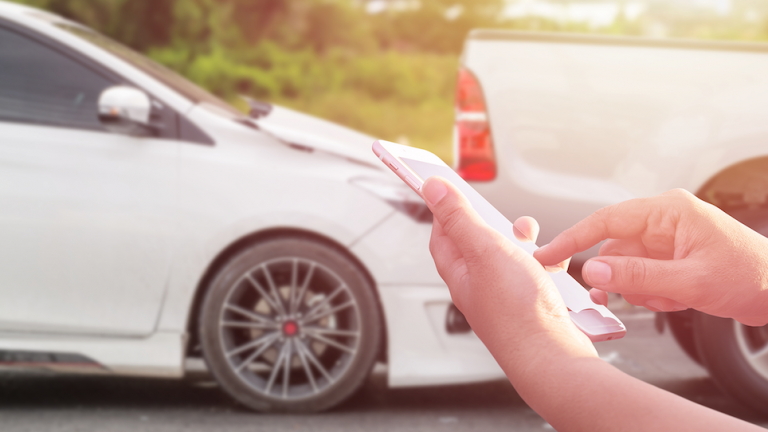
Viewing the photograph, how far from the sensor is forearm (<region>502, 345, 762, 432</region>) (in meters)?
0.86

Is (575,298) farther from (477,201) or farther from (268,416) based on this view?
(268,416)

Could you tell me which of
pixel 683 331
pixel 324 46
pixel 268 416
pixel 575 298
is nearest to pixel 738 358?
pixel 683 331

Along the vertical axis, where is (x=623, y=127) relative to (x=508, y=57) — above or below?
below

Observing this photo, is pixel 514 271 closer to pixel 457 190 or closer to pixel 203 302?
pixel 457 190

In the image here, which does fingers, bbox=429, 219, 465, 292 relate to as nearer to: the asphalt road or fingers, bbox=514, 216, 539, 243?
fingers, bbox=514, 216, 539, 243

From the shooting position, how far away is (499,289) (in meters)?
1.06

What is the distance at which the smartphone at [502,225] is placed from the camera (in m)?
1.08

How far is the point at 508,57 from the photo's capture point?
3.79 metres

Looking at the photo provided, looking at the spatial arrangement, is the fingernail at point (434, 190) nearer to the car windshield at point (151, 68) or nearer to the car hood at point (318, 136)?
the car hood at point (318, 136)

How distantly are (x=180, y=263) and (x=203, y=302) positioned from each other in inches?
8.1

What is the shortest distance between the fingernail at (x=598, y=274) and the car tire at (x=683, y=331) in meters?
2.90

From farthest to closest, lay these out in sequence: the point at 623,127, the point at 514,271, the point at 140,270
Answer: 1. the point at 623,127
2. the point at 140,270
3. the point at 514,271

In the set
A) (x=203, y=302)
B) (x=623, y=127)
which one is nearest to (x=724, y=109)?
(x=623, y=127)

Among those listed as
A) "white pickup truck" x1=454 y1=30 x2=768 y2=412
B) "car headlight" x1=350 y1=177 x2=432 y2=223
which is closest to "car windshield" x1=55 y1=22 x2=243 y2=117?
"car headlight" x1=350 y1=177 x2=432 y2=223
